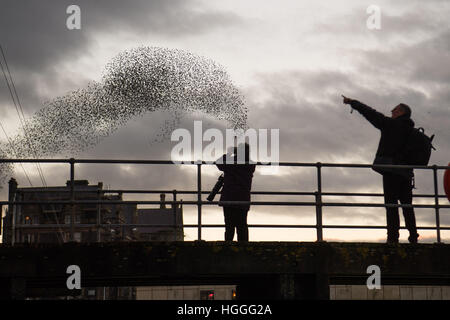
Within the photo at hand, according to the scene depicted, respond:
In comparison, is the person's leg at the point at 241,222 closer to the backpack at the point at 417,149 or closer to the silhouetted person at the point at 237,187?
the silhouetted person at the point at 237,187

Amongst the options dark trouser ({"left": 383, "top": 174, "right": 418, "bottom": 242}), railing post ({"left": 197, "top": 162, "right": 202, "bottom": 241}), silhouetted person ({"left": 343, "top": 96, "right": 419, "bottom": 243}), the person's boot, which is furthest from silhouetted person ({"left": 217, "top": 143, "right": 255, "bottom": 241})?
the person's boot

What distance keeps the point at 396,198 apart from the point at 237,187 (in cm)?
235

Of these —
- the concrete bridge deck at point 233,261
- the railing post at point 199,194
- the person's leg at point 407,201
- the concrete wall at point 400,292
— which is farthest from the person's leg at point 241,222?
the concrete wall at point 400,292

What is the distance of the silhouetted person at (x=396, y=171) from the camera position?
11055 millimetres

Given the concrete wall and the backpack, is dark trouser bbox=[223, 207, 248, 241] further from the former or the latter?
the concrete wall

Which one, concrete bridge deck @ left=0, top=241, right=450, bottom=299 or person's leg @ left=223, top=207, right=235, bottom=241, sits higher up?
person's leg @ left=223, top=207, right=235, bottom=241

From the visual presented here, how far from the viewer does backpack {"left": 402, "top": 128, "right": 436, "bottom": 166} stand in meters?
11.3

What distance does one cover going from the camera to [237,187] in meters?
10.9

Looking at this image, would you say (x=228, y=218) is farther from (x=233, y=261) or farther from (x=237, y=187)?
(x=233, y=261)

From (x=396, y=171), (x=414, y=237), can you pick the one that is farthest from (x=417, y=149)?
(x=414, y=237)

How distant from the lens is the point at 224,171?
434 inches

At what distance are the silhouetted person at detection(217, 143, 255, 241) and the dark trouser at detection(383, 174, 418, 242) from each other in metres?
2.01

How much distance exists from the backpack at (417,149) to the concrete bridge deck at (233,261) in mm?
1512
